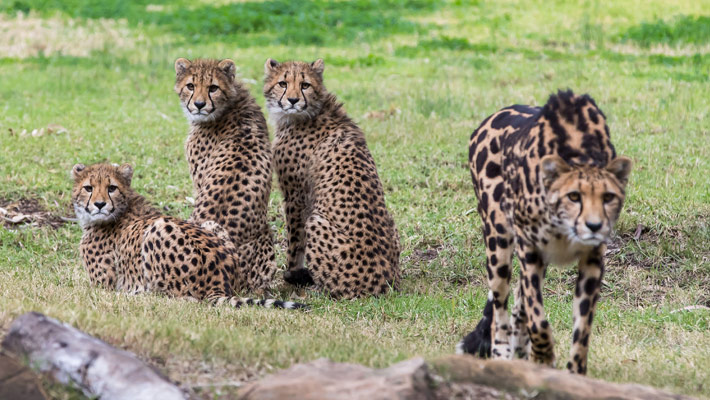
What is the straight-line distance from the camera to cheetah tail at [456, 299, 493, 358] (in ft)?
16.8

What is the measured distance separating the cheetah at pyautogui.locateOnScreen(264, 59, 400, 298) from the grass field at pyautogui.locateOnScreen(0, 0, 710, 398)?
0.21m

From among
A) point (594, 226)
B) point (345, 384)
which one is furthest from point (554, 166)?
point (345, 384)

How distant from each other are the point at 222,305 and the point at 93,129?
16.8 feet


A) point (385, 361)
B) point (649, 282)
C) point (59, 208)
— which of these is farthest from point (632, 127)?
point (385, 361)

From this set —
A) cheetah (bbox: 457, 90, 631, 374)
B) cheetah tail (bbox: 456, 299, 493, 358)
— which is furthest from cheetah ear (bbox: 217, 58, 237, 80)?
cheetah tail (bbox: 456, 299, 493, 358)

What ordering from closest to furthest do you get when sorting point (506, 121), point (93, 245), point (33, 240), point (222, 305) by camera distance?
point (506, 121), point (222, 305), point (93, 245), point (33, 240)

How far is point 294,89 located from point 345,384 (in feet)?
12.5

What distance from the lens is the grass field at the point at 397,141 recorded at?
16.1ft

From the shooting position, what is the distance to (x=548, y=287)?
6672 millimetres

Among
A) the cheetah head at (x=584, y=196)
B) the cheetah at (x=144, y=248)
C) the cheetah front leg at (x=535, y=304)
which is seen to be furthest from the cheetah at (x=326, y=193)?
the cheetah head at (x=584, y=196)

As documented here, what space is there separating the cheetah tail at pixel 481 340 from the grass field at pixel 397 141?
139mm

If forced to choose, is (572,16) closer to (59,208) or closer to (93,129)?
(93,129)

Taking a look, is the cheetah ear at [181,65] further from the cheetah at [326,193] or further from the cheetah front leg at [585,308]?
the cheetah front leg at [585,308]

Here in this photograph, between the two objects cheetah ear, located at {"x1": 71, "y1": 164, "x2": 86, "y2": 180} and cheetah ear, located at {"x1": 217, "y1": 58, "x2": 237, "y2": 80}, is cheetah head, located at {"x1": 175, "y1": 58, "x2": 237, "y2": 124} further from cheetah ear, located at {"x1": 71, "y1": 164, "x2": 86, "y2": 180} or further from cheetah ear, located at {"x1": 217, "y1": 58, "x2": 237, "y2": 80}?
cheetah ear, located at {"x1": 71, "y1": 164, "x2": 86, "y2": 180}
